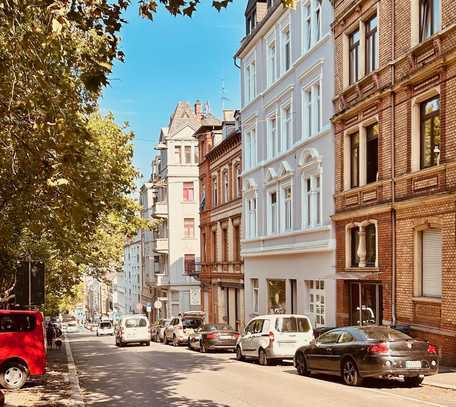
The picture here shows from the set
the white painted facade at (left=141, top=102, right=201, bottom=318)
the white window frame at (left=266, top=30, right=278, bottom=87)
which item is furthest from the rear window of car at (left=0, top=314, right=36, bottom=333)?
the white painted facade at (left=141, top=102, right=201, bottom=318)

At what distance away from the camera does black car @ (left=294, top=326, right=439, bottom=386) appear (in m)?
14.4

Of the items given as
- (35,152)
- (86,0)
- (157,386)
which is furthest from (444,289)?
(86,0)

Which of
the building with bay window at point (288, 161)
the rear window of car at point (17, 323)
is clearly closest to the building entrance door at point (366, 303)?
the building with bay window at point (288, 161)

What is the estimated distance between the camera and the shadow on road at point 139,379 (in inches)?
532

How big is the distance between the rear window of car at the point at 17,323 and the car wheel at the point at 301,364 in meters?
6.78

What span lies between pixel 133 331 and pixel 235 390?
22.5 metres

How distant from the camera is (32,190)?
52.4ft

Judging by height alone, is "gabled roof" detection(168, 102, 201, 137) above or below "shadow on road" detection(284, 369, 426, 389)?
above

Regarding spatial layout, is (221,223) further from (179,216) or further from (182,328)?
(179,216)

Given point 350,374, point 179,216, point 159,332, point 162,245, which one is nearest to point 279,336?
point 350,374

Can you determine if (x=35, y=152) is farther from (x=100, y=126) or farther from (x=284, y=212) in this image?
(x=284, y=212)

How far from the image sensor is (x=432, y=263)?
64.0 feet

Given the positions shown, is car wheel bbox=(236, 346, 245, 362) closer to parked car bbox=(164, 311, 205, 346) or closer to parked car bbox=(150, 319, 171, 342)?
parked car bbox=(164, 311, 205, 346)

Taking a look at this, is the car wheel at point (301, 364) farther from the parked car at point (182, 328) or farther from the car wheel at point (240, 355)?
the parked car at point (182, 328)
